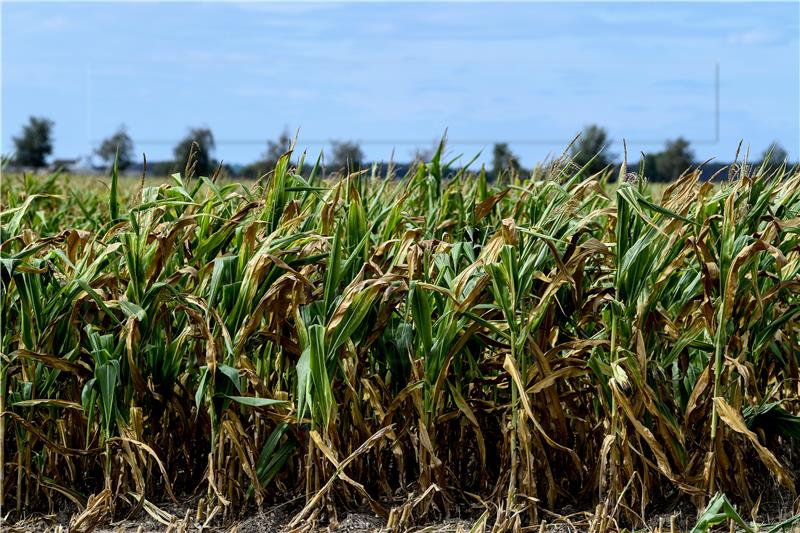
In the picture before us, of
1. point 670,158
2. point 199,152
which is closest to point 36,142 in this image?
point 670,158

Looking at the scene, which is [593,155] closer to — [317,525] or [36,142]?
[317,525]

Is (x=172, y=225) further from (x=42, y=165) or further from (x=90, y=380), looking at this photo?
(x=42, y=165)

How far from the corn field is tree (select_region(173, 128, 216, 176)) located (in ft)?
0.69

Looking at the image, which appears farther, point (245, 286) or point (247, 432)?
point (247, 432)

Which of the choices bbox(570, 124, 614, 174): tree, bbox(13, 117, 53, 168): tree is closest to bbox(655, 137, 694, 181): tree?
bbox(570, 124, 614, 174): tree

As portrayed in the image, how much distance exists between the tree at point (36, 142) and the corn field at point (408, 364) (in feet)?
173

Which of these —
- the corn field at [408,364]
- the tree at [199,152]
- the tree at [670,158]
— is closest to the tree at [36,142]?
the tree at [199,152]

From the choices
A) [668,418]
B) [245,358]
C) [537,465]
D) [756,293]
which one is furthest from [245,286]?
[756,293]

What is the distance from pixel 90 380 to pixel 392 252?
3.66 ft

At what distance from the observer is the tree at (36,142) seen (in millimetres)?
52250

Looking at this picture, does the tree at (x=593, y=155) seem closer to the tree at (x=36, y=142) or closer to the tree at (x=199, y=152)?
the tree at (x=199, y=152)

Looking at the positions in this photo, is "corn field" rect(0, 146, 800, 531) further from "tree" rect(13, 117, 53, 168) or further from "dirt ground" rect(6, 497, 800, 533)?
"tree" rect(13, 117, 53, 168)

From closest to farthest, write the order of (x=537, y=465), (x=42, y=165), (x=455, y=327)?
(x=455, y=327) → (x=537, y=465) → (x=42, y=165)

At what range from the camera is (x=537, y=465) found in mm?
2895
